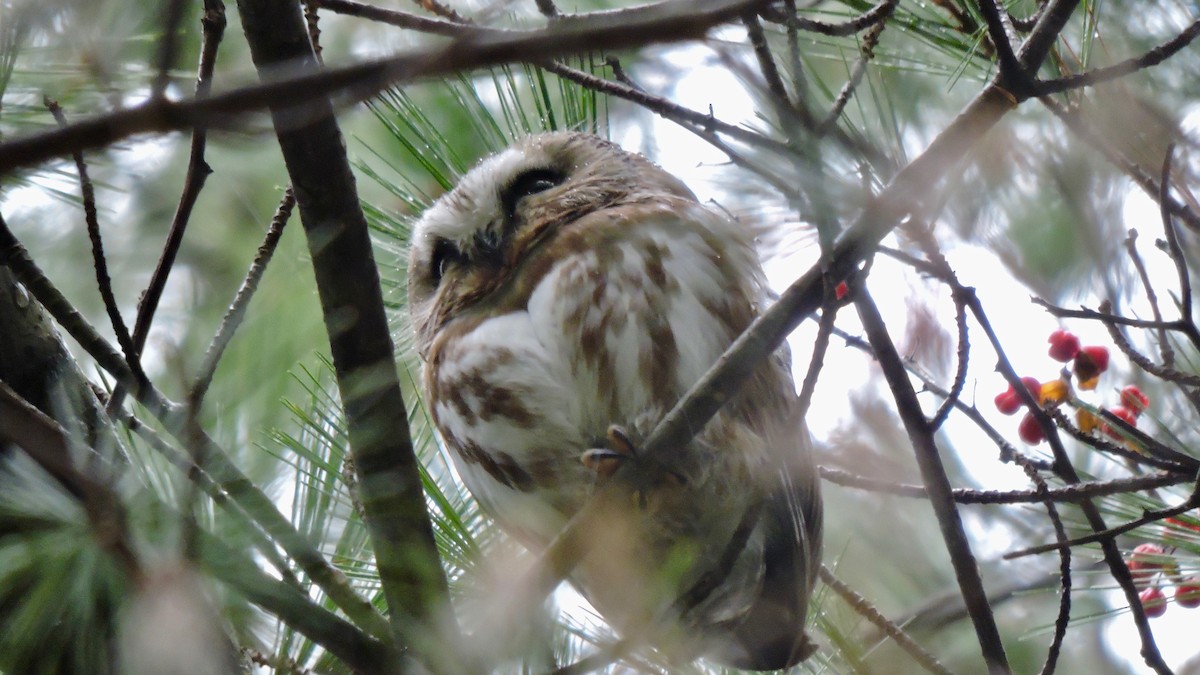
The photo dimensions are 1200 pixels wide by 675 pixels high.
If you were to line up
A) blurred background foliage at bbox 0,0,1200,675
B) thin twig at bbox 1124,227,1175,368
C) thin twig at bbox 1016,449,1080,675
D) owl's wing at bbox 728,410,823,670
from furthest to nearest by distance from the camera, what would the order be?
owl's wing at bbox 728,410,823,670 < thin twig at bbox 1124,227,1175,368 < thin twig at bbox 1016,449,1080,675 < blurred background foliage at bbox 0,0,1200,675

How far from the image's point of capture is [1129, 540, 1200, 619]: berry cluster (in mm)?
2166

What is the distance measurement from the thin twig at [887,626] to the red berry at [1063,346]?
26.8 inches

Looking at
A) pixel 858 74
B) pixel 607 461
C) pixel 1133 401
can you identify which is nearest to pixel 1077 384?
pixel 1133 401

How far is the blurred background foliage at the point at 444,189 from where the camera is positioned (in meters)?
1.21

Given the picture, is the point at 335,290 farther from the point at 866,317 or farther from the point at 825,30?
the point at 825,30

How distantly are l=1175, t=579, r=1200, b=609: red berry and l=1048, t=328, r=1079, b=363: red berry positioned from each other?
52 centimetres

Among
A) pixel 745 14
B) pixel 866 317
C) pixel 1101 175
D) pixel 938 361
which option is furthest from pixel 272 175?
pixel 745 14

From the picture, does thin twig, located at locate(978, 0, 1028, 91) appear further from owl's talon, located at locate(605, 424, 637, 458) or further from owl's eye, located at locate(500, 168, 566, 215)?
owl's eye, located at locate(500, 168, 566, 215)

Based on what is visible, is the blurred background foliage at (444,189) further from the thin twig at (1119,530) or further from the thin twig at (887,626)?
the thin twig at (1119,530)

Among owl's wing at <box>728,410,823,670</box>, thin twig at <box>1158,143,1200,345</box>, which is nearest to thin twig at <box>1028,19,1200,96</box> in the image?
thin twig at <box>1158,143,1200,345</box>

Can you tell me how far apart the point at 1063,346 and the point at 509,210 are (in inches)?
49.2

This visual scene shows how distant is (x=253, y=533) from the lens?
123 cm

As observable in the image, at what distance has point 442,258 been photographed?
8.75 feet

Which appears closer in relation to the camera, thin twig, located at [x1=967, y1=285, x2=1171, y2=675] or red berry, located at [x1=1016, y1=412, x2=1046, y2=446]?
thin twig, located at [x1=967, y1=285, x2=1171, y2=675]
